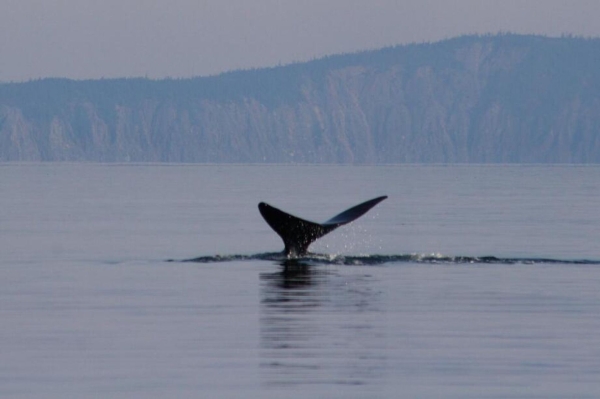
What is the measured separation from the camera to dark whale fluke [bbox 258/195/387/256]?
28.5m

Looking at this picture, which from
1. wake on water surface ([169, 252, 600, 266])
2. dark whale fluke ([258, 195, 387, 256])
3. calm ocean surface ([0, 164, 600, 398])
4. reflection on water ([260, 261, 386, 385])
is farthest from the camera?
wake on water surface ([169, 252, 600, 266])

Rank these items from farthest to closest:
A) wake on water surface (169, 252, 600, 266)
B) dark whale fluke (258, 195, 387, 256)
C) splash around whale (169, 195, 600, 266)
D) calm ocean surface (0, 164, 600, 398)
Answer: wake on water surface (169, 252, 600, 266) < splash around whale (169, 195, 600, 266) < dark whale fluke (258, 195, 387, 256) < calm ocean surface (0, 164, 600, 398)

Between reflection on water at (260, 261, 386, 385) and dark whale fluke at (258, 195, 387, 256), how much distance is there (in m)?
1.04

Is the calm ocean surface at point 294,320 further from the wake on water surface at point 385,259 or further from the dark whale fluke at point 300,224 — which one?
the dark whale fluke at point 300,224

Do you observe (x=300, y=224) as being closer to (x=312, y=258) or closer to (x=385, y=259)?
(x=312, y=258)

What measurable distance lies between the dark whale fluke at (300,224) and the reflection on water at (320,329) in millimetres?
1041

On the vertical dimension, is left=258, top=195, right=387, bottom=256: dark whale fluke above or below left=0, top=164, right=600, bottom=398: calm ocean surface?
above

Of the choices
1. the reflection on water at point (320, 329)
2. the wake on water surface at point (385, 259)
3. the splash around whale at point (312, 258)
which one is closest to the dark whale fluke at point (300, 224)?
the splash around whale at point (312, 258)

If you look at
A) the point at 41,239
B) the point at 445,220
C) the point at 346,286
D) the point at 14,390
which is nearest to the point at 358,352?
the point at 14,390

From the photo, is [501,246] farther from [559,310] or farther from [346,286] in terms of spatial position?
[559,310]

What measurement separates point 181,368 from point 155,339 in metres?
2.55

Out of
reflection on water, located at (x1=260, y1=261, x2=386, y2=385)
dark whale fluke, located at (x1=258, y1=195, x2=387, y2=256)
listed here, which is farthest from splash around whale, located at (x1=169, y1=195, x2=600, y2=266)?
reflection on water, located at (x1=260, y1=261, x2=386, y2=385)

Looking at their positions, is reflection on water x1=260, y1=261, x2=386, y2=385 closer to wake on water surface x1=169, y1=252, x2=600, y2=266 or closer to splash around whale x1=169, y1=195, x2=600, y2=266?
splash around whale x1=169, y1=195, x2=600, y2=266

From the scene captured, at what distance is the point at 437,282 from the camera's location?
26.9 meters
